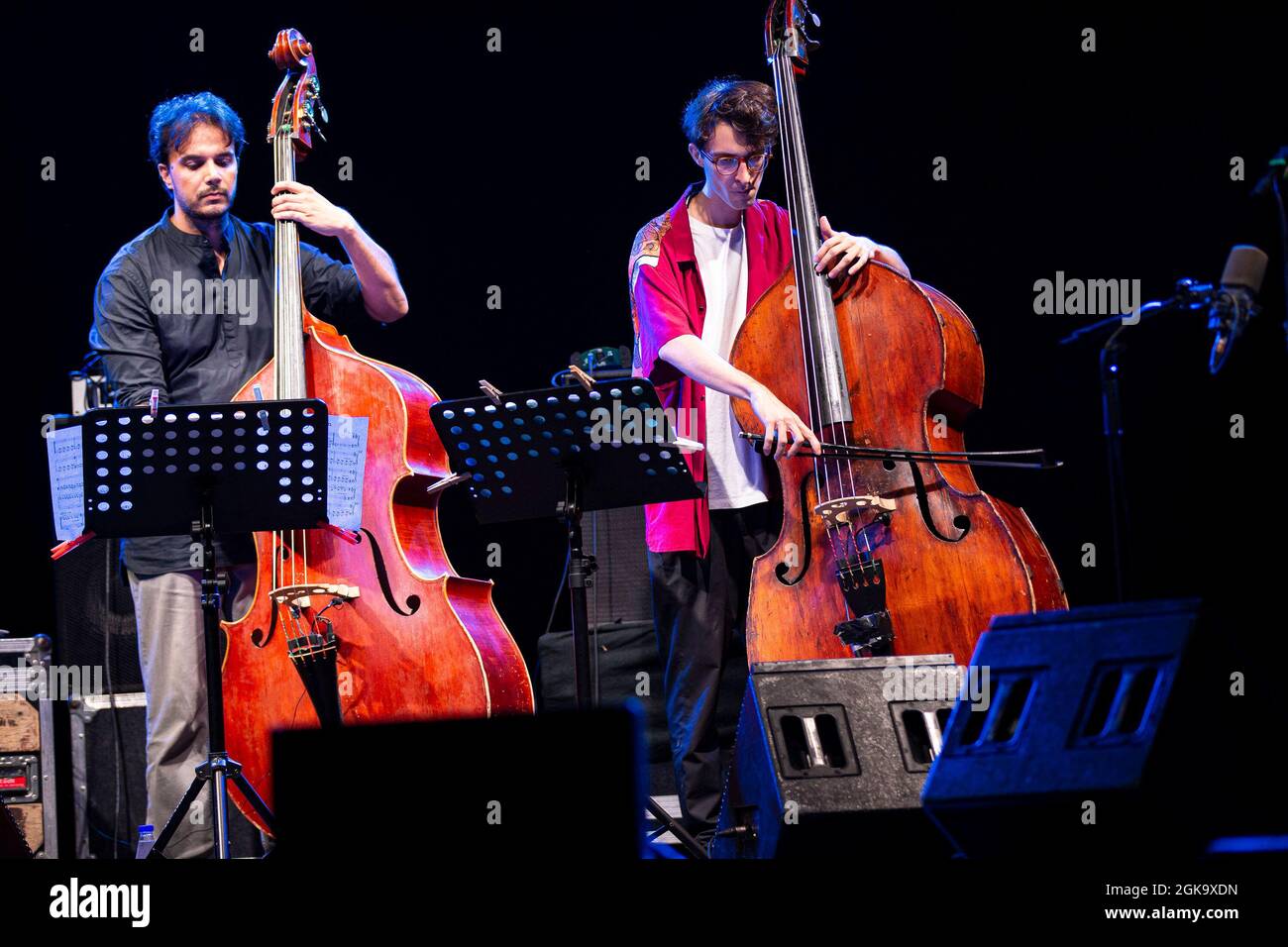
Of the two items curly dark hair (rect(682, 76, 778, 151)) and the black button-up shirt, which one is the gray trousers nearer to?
the black button-up shirt

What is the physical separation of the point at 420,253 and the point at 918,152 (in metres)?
1.80

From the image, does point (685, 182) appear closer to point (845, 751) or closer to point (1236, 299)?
point (1236, 299)

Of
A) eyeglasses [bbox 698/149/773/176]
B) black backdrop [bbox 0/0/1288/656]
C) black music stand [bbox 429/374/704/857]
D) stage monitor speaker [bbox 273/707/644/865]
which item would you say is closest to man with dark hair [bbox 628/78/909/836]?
eyeglasses [bbox 698/149/773/176]

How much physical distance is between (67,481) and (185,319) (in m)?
0.72

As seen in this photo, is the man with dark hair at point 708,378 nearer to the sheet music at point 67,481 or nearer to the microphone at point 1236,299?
the microphone at point 1236,299

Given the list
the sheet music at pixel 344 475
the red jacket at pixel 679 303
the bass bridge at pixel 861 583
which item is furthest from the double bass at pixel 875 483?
the sheet music at pixel 344 475

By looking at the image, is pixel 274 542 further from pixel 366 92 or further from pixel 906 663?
pixel 366 92

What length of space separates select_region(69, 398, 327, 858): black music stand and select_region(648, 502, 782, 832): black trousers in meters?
0.99

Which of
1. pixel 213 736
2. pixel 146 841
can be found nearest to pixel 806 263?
pixel 213 736

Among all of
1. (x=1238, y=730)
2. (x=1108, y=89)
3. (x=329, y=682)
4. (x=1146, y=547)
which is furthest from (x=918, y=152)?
(x=1238, y=730)

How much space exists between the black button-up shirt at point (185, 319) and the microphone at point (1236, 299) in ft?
7.60

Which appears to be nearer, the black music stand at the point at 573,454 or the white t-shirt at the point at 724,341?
the black music stand at the point at 573,454

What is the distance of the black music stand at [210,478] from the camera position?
10.4 ft

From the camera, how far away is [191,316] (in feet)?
12.6
